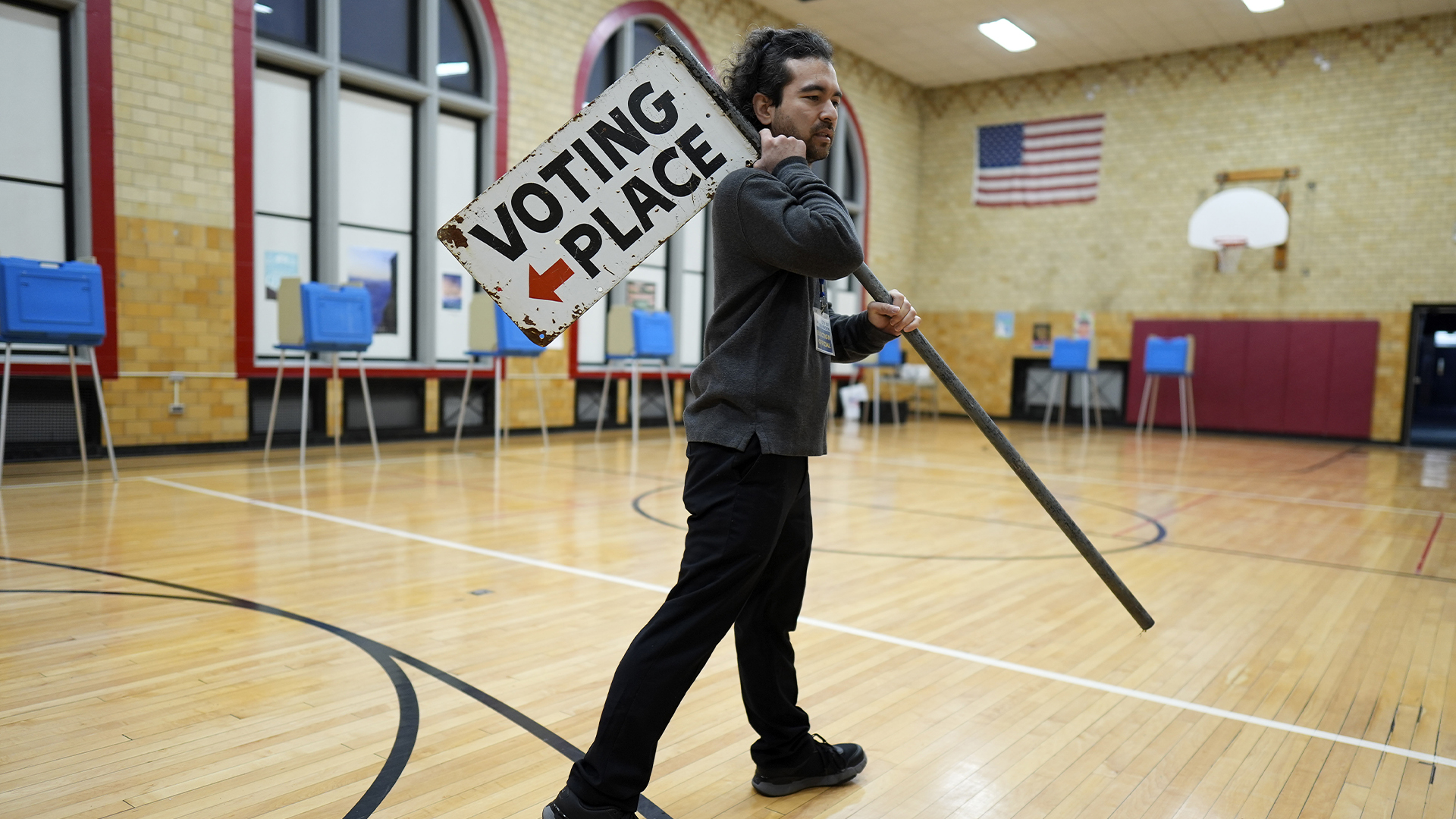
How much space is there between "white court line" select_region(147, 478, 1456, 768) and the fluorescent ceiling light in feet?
33.4

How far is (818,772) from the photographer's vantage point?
6.09 feet

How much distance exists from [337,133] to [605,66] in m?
3.44

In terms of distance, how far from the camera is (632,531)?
174 inches

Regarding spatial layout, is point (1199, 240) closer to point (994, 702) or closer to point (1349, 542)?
point (1349, 542)

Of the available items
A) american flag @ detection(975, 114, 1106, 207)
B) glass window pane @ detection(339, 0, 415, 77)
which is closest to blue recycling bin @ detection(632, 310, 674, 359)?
glass window pane @ detection(339, 0, 415, 77)

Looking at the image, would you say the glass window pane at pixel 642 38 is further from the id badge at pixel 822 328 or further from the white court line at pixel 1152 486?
the id badge at pixel 822 328

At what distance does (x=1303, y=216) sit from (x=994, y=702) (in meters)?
11.6

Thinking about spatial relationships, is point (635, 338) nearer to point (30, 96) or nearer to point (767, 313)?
point (30, 96)

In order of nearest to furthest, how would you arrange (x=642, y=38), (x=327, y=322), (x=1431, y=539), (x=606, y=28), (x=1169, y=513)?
(x=1431, y=539) < (x=1169, y=513) < (x=327, y=322) < (x=606, y=28) < (x=642, y=38)

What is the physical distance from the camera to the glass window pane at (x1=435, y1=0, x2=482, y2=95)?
851 cm

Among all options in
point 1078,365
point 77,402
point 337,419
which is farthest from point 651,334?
point 1078,365

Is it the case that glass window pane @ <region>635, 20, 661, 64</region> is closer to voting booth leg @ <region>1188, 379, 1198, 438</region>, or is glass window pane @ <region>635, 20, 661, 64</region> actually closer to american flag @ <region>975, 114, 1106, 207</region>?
american flag @ <region>975, 114, 1106, 207</region>

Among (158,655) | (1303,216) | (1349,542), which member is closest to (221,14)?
(158,655)

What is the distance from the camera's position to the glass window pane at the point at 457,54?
27.9 feet
